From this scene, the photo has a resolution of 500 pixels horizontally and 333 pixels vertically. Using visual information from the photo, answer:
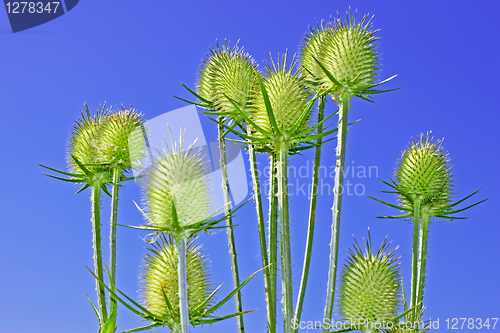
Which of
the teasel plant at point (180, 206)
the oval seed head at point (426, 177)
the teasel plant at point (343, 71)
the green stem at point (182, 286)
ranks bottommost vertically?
the green stem at point (182, 286)

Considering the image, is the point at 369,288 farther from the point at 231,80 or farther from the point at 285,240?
the point at 231,80

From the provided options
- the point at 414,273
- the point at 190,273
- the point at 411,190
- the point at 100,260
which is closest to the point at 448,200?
the point at 411,190

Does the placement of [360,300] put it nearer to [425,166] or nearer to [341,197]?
[341,197]

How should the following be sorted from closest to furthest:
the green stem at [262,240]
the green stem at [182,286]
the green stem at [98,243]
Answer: the green stem at [182,286], the green stem at [262,240], the green stem at [98,243]

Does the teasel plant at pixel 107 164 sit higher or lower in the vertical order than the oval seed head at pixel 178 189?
higher

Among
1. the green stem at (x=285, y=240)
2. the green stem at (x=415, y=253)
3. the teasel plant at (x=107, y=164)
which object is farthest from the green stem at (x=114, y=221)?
the green stem at (x=415, y=253)

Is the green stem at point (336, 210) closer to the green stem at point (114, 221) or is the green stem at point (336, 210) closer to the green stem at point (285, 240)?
the green stem at point (285, 240)

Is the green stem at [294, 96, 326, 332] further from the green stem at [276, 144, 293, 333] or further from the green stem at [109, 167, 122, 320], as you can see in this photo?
the green stem at [109, 167, 122, 320]
